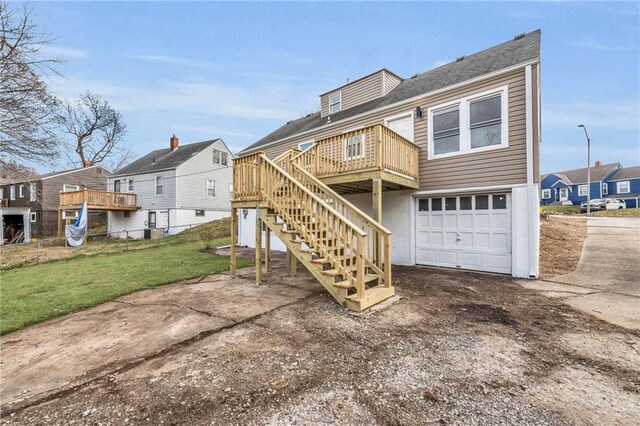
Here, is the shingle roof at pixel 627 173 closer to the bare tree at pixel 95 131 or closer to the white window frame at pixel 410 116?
the white window frame at pixel 410 116

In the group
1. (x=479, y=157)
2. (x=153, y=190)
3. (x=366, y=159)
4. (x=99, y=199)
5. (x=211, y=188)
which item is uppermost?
(x=211, y=188)

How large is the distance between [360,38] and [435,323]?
14.1 m

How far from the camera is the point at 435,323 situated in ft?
14.1

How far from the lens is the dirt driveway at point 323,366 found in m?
2.36

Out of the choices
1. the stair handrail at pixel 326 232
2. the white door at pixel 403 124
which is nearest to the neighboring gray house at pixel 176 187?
the stair handrail at pixel 326 232

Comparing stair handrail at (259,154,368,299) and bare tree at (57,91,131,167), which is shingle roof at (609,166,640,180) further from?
bare tree at (57,91,131,167)

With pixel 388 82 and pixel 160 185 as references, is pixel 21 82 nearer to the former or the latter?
pixel 388 82

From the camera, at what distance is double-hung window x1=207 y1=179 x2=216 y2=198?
23078 mm

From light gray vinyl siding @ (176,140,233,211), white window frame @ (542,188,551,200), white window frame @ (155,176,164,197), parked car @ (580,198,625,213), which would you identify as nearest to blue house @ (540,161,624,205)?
white window frame @ (542,188,551,200)

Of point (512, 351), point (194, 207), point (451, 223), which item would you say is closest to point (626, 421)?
point (512, 351)

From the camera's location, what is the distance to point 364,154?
24.0 feet

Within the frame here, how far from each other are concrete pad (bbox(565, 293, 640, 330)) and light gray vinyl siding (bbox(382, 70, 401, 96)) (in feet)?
30.0

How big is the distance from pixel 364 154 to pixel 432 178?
2.66 m

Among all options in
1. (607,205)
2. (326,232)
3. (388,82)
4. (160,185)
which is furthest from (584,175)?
(160,185)
